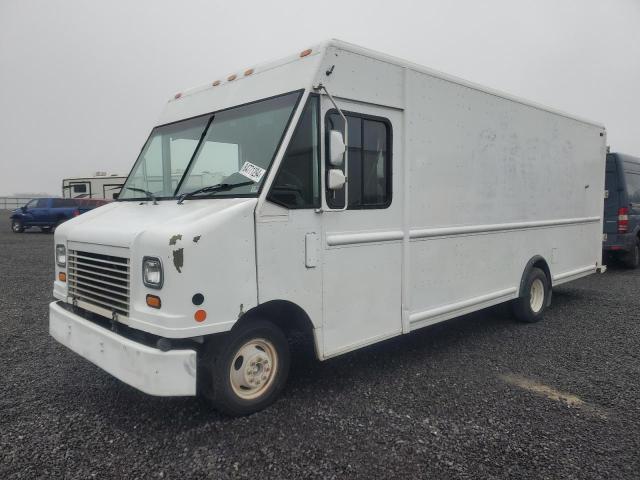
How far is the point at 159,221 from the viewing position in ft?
11.5

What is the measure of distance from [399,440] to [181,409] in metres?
1.75

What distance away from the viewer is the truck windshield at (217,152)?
3723 mm

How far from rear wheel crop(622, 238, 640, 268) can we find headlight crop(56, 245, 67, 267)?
11847 mm

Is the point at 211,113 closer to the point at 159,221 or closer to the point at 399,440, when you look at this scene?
the point at 159,221

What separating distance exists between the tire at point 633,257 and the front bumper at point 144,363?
11503 millimetres

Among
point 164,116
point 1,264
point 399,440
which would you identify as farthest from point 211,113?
point 1,264

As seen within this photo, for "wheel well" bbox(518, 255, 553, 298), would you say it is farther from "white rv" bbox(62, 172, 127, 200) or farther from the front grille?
"white rv" bbox(62, 172, 127, 200)

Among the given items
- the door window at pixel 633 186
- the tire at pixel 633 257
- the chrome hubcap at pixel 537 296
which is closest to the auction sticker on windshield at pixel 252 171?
the chrome hubcap at pixel 537 296

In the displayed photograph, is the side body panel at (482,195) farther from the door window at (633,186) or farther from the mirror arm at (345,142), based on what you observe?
the door window at (633,186)

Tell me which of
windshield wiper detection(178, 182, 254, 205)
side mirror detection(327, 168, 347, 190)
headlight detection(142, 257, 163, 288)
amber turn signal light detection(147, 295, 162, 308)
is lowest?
amber turn signal light detection(147, 295, 162, 308)

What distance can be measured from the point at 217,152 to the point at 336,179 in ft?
3.62

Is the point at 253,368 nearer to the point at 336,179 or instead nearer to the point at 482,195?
the point at 336,179

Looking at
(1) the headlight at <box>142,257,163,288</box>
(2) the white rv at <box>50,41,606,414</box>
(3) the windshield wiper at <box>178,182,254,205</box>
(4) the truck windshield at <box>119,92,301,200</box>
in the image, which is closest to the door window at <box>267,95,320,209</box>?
(2) the white rv at <box>50,41,606,414</box>

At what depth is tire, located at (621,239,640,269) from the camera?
11.3 metres
